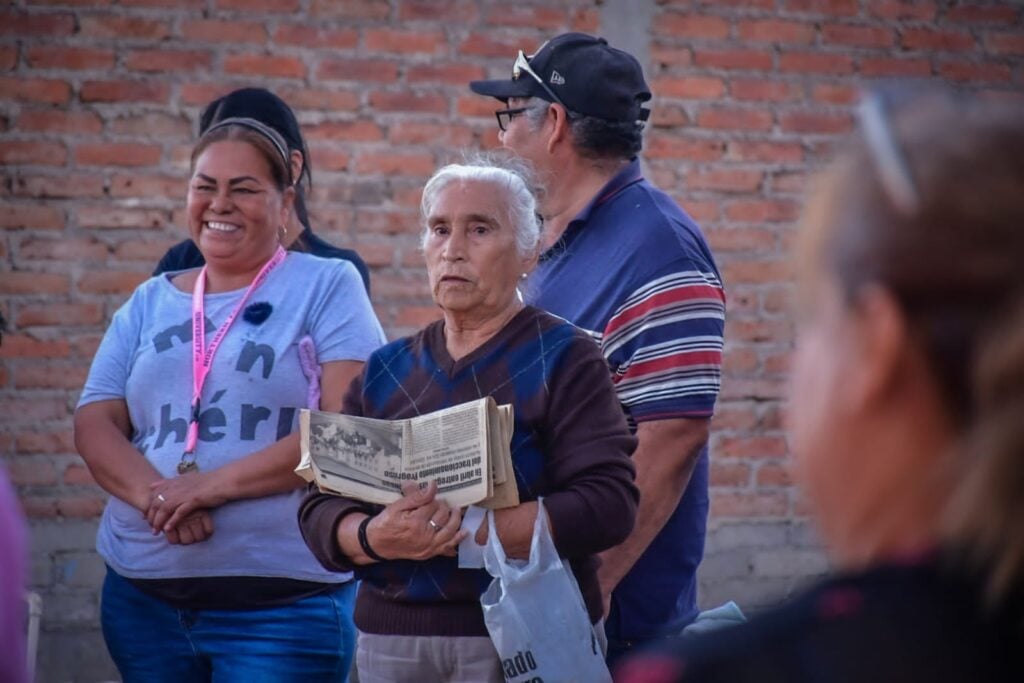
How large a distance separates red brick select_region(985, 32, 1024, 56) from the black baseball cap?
274 cm

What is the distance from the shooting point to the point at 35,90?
4781 millimetres

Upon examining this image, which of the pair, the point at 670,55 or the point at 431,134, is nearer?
the point at 431,134

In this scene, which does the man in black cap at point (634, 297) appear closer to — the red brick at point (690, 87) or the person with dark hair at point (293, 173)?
the person with dark hair at point (293, 173)

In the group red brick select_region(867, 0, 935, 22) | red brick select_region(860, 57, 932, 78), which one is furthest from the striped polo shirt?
red brick select_region(867, 0, 935, 22)

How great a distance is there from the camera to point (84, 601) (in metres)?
4.83

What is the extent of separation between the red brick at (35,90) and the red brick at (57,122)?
44 mm

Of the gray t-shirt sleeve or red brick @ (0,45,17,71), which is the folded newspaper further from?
red brick @ (0,45,17,71)

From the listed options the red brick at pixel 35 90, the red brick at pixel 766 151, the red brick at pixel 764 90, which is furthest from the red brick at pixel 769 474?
the red brick at pixel 35 90

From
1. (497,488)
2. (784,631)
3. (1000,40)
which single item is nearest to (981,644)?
(784,631)

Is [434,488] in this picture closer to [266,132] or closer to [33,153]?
[266,132]

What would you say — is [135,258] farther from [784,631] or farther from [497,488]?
[784,631]

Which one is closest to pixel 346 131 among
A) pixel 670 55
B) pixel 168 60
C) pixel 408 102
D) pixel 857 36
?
pixel 408 102

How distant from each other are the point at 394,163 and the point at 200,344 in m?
1.85

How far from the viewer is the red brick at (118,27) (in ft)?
15.8
